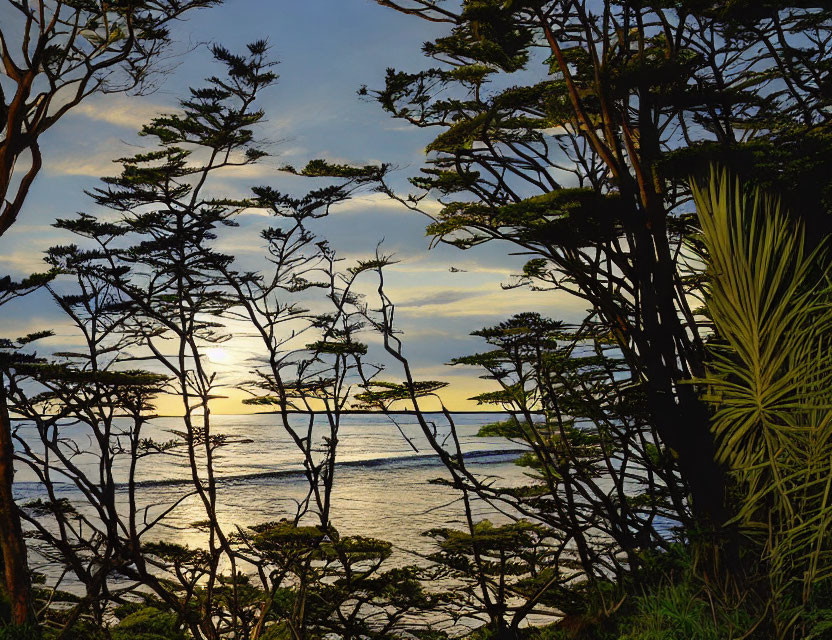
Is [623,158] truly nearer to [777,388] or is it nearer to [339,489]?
[777,388]

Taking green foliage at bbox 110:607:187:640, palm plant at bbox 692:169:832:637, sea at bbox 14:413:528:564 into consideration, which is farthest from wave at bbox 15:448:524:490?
palm plant at bbox 692:169:832:637

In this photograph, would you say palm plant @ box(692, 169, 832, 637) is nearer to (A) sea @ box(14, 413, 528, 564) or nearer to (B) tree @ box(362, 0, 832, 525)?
(B) tree @ box(362, 0, 832, 525)

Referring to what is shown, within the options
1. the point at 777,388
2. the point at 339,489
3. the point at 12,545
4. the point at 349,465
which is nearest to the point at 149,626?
the point at 12,545

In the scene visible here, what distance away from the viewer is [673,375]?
623 cm

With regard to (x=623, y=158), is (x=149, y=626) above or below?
below

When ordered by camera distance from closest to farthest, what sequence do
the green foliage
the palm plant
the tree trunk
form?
1. the palm plant
2. the tree trunk
3. the green foliage

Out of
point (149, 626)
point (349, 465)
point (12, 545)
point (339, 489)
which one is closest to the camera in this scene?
point (12, 545)

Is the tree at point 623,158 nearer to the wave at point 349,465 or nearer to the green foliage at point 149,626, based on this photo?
the green foliage at point 149,626

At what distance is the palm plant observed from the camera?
4438 mm

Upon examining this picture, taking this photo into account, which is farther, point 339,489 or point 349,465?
point 349,465

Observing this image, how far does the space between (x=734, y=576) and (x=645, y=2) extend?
509 centimetres

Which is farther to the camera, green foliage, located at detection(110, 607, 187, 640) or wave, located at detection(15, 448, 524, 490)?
wave, located at detection(15, 448, 524, 490)

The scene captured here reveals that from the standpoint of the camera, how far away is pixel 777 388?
457 cm

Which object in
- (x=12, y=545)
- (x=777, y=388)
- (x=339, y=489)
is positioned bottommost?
(x=339, y=489)
